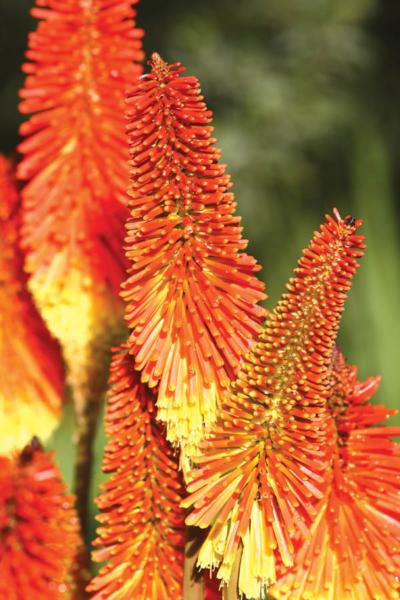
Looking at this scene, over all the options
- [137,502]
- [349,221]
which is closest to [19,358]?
[137,502]

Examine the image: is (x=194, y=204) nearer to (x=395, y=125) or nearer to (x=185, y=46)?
(x=185, y=46)

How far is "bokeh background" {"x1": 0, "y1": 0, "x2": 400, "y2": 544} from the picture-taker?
72.3 inches

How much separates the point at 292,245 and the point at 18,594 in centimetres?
126

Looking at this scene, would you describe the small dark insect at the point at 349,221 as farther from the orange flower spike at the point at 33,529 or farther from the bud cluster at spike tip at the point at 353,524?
the orange flower spike at the point at 33,529

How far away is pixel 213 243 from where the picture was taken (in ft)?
1.48

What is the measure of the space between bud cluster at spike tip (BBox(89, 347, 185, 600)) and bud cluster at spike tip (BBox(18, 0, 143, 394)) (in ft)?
0.54

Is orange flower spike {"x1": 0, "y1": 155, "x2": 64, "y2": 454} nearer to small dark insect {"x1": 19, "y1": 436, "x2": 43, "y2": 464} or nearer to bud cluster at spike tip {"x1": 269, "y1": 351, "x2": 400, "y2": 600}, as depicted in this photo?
small dark insect {"x1": 19, "y1": 436, "x2": 43, "y2": 464}

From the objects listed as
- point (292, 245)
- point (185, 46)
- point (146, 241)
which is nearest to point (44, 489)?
point (146, 241)

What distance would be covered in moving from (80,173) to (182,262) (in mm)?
222

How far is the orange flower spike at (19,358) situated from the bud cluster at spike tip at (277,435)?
0.27 metres

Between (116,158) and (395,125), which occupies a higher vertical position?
Result: (395,125)

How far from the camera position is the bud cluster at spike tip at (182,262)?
0.43 m

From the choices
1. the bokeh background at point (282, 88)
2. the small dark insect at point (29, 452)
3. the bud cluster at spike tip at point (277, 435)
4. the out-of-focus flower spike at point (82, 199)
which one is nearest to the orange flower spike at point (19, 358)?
the out-of-focus flower spike at point (82, 199)

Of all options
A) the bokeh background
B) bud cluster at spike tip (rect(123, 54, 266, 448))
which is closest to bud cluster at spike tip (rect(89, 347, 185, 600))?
bud cluster at spike tip (rect(123, 54, 266, 448))
